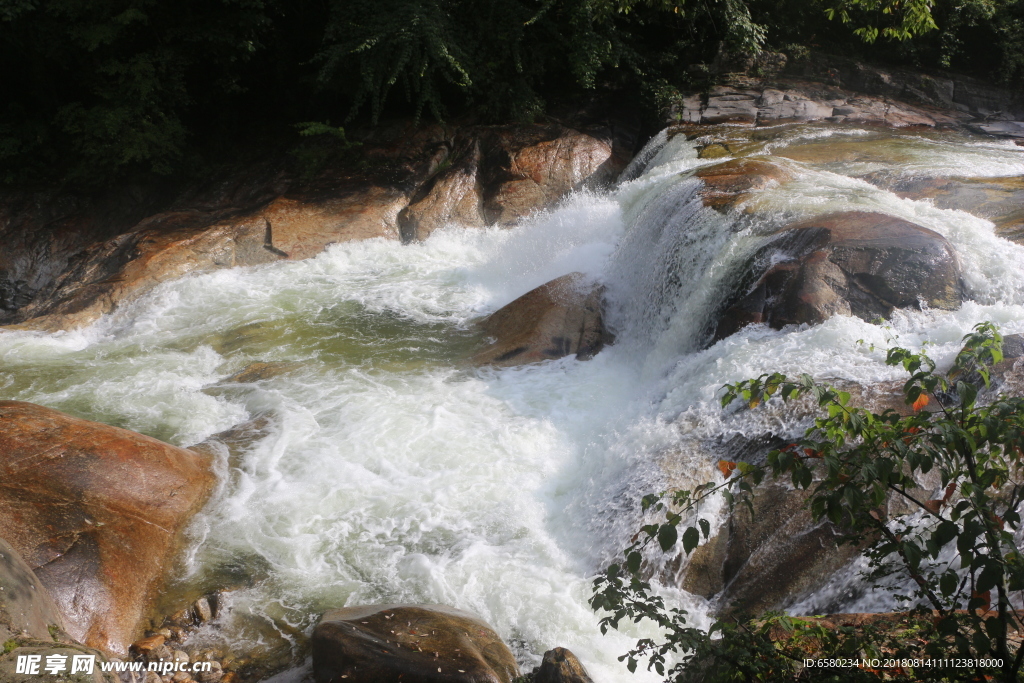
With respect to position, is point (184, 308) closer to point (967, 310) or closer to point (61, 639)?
point (61, 639)

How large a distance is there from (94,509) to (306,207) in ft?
19.2

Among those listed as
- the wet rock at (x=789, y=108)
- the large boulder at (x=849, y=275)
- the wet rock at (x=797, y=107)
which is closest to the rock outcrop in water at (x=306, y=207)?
the wet rock at (x=797, y=107)

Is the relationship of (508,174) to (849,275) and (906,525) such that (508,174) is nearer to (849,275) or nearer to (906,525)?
(849,275)

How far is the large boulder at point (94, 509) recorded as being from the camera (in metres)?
3.33

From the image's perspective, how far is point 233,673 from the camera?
3.10 metres

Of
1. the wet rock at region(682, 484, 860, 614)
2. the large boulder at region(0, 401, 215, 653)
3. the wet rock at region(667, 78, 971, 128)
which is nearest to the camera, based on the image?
the wet rock at region(682, 484, 860, 614)

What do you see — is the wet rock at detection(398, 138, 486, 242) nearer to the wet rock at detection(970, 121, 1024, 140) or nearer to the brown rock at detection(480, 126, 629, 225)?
the brown rock at detection(480, 126, 629, 225)

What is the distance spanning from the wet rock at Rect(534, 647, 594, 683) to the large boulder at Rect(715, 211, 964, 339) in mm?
2800

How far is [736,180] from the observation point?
21.0 ft

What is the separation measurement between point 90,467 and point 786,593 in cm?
381

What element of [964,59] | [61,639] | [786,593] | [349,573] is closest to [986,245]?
[786,593]

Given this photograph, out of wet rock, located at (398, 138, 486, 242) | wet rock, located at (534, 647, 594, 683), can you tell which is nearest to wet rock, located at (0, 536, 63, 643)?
wet rock, located at (534, 647, 594, 683)

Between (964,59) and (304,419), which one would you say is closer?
(304,419)

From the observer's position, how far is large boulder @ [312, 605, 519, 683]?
9.24ft
